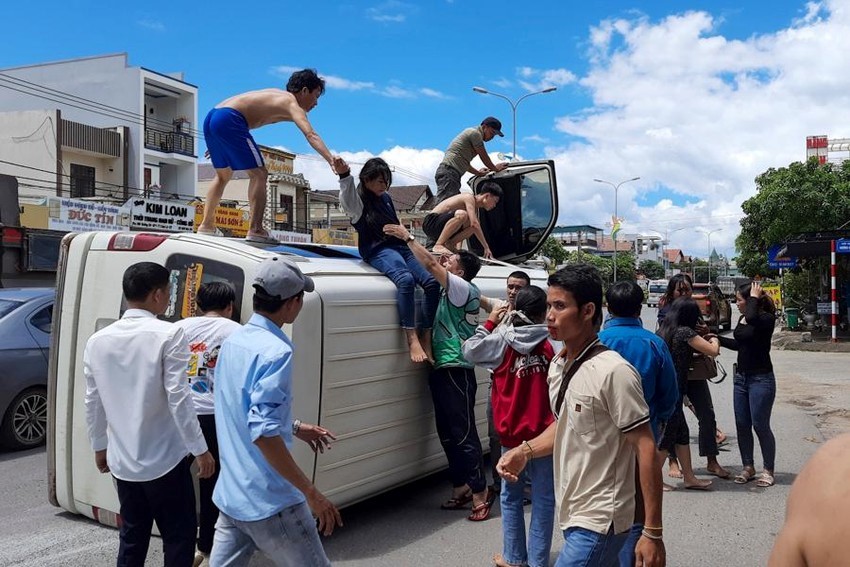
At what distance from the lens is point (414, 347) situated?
5023 mm

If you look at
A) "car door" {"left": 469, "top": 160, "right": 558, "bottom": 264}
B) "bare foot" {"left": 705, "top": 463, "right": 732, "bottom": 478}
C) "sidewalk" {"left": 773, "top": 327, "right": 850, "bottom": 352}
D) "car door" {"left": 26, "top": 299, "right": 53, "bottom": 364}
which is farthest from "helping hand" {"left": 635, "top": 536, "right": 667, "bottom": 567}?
"sidewalk" {"left": 773, "top": 327, "right": 850, "bottom": 352}

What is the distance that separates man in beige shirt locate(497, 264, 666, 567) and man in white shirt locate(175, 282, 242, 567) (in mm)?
2012

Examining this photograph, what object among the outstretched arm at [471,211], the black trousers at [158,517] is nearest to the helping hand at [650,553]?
the black trousers at [158,517]

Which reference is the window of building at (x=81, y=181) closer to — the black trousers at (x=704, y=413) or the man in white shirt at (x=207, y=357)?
the black trousers at (x=704, y=413)

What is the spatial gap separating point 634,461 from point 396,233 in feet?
9.37

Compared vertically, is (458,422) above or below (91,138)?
below

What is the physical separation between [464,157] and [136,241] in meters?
4.19

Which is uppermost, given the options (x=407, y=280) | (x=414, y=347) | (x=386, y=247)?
(x=386, y=247)

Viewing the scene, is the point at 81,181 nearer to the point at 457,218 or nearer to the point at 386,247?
the point at 457,218

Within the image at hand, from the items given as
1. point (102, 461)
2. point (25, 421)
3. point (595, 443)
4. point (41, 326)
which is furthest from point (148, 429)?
point (41, 326)

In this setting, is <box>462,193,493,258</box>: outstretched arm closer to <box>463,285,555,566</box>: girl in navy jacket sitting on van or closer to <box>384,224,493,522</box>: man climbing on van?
<box>384,224,493,522</box>: man climbing on van

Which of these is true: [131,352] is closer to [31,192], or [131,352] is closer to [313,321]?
[313,321]

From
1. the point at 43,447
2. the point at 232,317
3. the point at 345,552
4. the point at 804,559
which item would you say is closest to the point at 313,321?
the point at 232,317

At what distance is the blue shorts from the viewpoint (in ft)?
17.4
